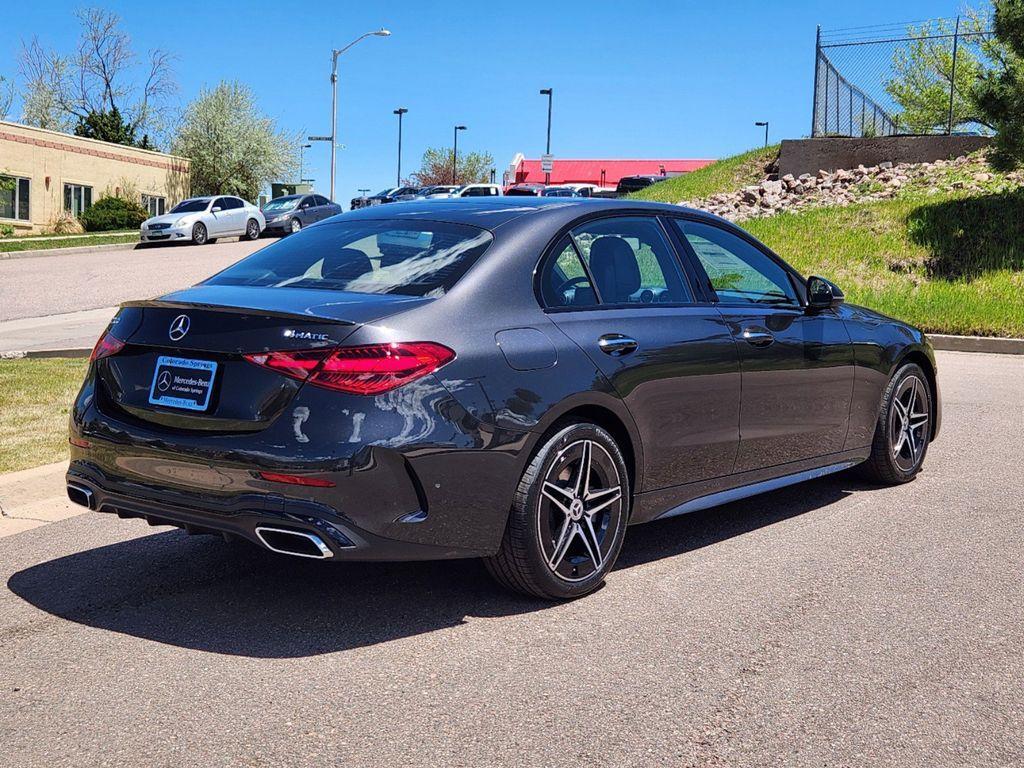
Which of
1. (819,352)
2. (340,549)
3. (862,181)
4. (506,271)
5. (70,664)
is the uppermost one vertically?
(862,181)

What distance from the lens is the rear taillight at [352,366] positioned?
14.2ft

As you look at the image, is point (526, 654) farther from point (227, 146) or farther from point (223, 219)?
point (227, 146)

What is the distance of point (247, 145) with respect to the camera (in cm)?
6212

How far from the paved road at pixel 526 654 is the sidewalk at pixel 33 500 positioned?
12 cm

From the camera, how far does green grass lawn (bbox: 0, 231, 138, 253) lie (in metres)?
34.8

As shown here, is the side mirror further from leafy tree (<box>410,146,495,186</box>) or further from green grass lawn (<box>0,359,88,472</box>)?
leafy tree (<box>410,146,495,186</box>)

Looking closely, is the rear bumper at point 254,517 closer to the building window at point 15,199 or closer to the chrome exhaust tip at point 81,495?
the chrome exhaust tip at point 81,495

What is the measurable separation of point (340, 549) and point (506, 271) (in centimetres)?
134

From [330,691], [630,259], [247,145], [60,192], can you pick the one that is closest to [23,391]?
[630,259]

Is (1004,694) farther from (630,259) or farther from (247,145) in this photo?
(247,145)

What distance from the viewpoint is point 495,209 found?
5.45 metres

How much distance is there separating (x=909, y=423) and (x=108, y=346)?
476 centimetres

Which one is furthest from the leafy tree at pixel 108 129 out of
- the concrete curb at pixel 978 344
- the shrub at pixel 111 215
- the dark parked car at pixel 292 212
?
the concrete curb at pixel 978 344

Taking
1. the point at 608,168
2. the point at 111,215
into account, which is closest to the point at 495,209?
→ the point at 111,215
